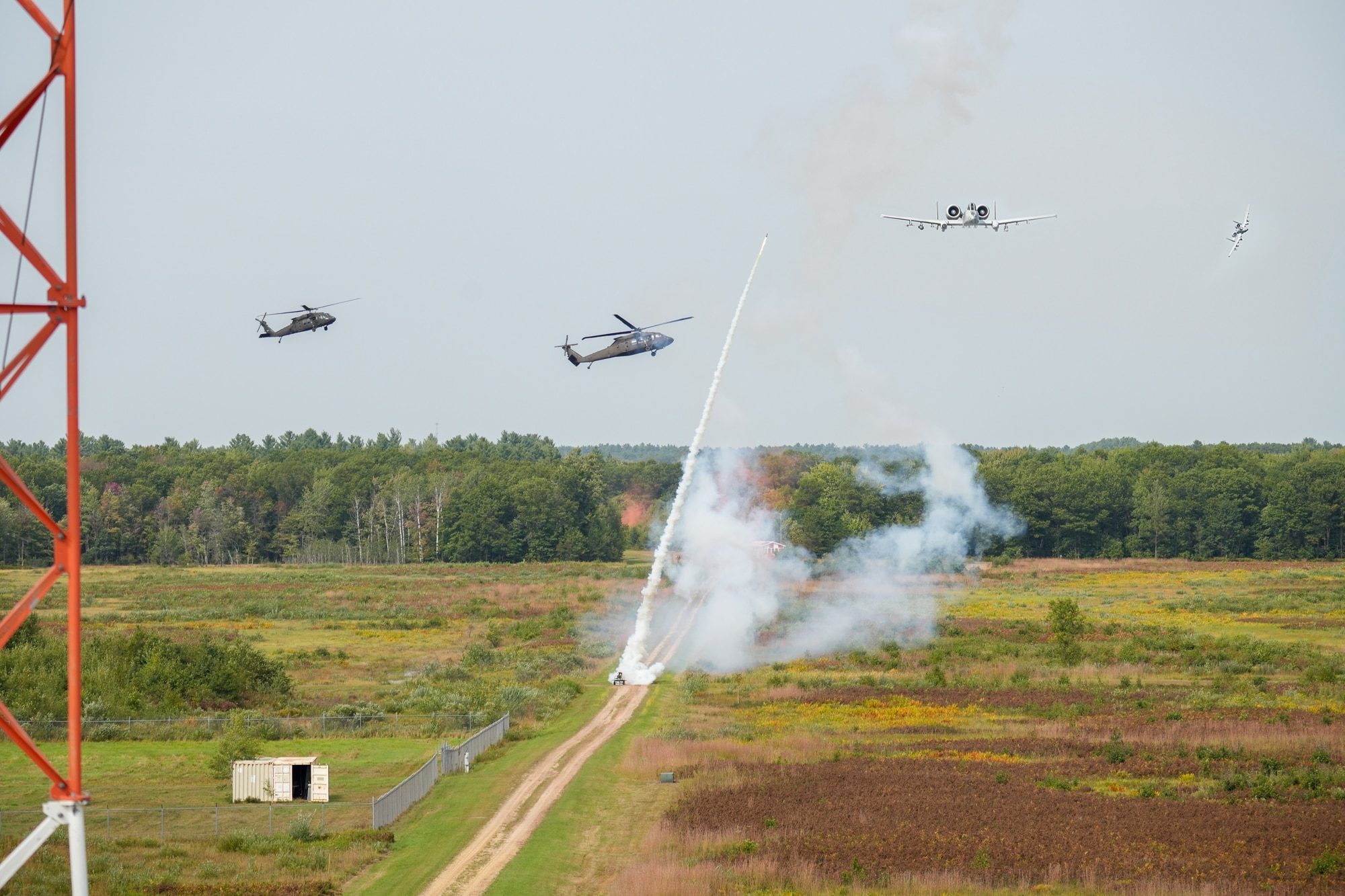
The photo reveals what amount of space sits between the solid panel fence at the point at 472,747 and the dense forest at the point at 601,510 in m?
64.5

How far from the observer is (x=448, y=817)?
4028 cm

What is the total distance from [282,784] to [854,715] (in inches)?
1065

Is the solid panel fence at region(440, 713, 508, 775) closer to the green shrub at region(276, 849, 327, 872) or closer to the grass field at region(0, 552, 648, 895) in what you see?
the grass field at region(0, 552, 648, 895)

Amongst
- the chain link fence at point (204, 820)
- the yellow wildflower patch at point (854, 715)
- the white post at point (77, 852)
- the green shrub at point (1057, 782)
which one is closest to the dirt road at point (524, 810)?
the chain link fence at point (204, 820)

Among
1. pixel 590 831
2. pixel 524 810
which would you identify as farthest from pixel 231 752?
pixel 590 831

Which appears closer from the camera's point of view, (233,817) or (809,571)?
(233,817)

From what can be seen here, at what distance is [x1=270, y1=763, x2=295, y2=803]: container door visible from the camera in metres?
43.2

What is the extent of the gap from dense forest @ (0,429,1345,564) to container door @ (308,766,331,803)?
74.9 metres

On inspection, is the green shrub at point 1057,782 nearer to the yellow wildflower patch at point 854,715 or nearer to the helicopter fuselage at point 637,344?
the yellow wildflower patch at point 854,715

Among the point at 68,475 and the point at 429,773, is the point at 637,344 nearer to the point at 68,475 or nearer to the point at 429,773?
the point at 429,773

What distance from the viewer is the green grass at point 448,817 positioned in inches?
1340

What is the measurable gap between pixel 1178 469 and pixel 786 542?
283 ft

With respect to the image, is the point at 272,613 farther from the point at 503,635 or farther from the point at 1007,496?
the point at 1007,496

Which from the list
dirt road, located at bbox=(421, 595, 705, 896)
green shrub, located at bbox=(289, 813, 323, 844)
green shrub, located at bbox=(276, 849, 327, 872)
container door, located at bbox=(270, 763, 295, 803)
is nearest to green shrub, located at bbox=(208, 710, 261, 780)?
container door, located at bbox=(270, 763, 295, 803)
